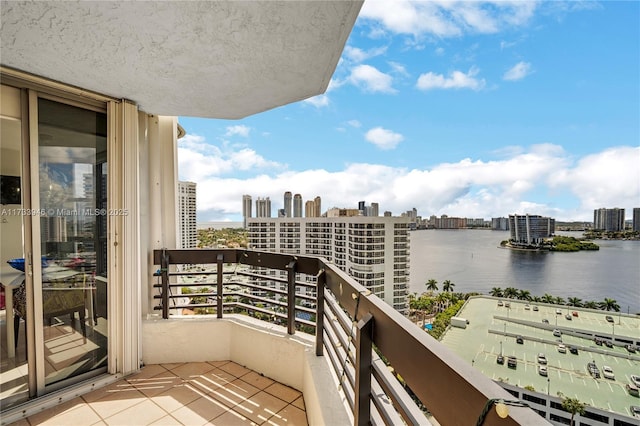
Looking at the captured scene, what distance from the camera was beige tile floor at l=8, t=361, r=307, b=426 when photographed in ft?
5.58

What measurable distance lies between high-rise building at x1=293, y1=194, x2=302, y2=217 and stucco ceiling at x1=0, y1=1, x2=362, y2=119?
88.3ft

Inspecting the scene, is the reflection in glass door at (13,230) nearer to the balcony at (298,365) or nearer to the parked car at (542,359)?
the balcony at (298,365)

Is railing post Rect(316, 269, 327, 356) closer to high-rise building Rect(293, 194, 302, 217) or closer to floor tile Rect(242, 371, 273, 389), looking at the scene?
floor tile Rect(242, 371, 273, 389)

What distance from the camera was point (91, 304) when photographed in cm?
212

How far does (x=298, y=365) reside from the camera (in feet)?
6.46

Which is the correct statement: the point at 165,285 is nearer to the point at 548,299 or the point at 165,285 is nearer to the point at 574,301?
the point at 548,299

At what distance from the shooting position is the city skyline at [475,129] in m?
11.0

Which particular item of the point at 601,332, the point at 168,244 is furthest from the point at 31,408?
the point at 601,332

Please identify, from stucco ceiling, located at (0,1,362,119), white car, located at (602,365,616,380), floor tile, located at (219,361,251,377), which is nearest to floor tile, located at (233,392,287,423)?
floor tile, located at (219,361,251,377)

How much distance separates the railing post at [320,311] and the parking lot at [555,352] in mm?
10229

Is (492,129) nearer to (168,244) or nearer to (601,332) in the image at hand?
(601,332)

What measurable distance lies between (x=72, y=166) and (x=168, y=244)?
0.97m

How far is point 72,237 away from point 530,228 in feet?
69.0

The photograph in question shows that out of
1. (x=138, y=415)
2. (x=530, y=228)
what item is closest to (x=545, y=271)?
(x=530, y=228)
